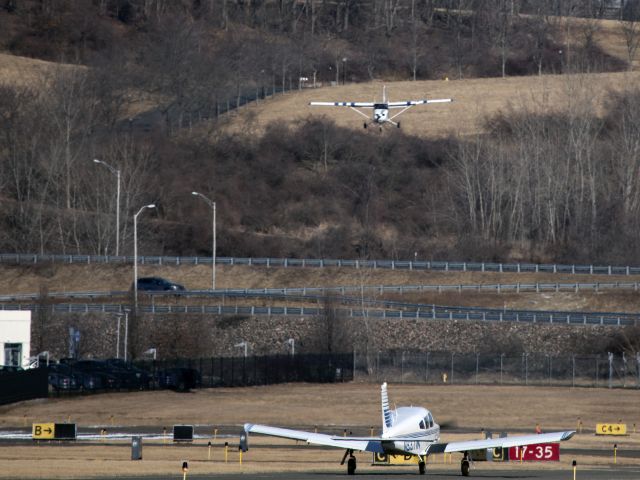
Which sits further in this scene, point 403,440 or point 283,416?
point 283,416

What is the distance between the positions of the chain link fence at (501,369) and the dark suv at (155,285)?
78.4ft

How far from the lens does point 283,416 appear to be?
2638 inches

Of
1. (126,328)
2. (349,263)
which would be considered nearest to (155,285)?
(349,263)

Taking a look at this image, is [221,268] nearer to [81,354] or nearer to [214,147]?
[81,354]

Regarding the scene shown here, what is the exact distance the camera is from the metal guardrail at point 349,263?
115 m

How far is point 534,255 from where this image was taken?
136 meters

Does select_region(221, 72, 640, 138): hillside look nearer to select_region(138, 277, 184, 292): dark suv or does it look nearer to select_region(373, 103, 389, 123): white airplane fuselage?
select_region(138, 277, 184, 292): dark suv

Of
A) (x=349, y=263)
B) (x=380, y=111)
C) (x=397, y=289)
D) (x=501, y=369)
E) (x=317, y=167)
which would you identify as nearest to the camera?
(x=501, y=369)

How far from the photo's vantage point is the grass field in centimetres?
4859

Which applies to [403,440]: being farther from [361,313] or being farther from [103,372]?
[361,313]

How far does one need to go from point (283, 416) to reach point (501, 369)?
21416 mm

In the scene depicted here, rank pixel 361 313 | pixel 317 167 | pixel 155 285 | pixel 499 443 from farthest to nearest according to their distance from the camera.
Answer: pixel 317 167 < pixel 155 285 < pixel 361 313 < pixel 499 443

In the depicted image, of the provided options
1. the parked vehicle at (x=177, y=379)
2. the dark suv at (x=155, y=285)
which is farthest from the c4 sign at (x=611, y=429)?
the dark suv at (x=155, y=285)

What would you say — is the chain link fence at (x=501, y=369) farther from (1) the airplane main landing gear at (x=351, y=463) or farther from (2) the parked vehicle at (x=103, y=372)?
(1) the airplane main landing gear at (x=351, y=463)
